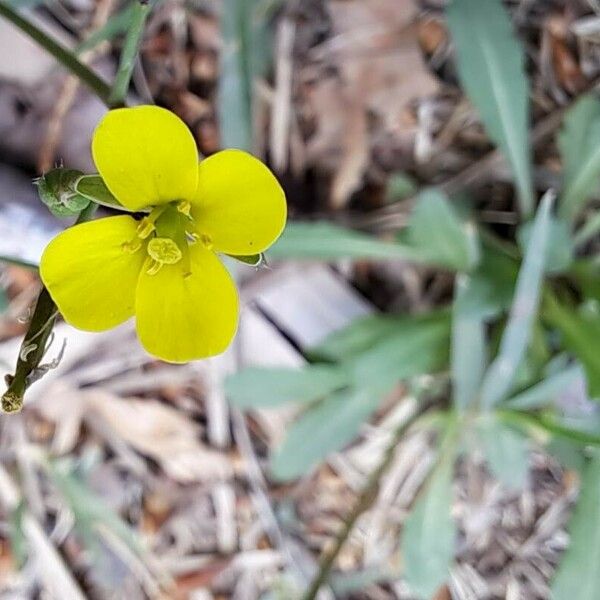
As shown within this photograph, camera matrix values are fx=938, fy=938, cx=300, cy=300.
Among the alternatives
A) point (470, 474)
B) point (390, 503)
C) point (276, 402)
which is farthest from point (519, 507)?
point (276, 402)

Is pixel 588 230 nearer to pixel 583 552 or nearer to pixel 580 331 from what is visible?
pixel 580 331

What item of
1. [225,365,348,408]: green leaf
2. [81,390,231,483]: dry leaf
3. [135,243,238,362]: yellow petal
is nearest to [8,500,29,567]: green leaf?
[81,390,231,483]: dry leaf

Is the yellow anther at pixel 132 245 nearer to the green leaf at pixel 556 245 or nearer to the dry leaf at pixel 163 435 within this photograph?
the green leaf at pixel 556 245

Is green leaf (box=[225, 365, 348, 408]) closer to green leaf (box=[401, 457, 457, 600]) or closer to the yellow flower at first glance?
green leaf (box=[401, 457, 457, 600])

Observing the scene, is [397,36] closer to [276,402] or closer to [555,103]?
[555,103]

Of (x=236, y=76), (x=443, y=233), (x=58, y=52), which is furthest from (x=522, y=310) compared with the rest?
(x=58, y=52)
